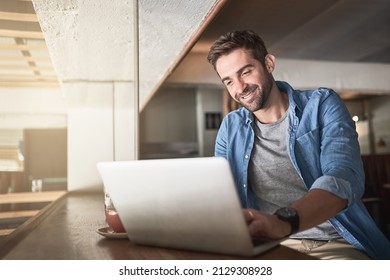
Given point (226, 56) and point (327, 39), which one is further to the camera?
point (327, 39)

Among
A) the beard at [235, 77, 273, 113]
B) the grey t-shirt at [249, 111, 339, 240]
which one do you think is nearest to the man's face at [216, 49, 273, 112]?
the beard at [235, 77, 273, 113]

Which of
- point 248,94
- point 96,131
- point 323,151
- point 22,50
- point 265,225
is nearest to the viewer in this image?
point 265,225

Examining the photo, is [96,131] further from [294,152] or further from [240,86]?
[294,152]

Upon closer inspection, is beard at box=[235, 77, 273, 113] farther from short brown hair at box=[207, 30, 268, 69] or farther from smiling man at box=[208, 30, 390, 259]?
short brown hair at box=[207, 30, 268, 69]

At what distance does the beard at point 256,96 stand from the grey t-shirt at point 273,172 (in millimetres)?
86

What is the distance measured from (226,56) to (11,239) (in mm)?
994

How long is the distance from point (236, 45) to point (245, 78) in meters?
0.16

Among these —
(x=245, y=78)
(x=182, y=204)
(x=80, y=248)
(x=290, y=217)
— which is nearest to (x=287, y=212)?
(x=290, y=217)

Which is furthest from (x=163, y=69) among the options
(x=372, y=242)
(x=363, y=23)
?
(x=372, y=242)

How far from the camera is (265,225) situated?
2.79 feet

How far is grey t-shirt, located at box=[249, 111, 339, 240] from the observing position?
134cm

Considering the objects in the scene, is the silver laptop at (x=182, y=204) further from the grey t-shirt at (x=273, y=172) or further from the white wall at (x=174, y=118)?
the white wall at (x=174, y=118)

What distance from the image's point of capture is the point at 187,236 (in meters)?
0.88
